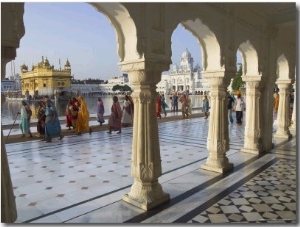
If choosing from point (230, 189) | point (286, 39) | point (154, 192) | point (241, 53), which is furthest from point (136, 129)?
point (286, 39)

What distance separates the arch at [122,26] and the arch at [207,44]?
3.72 ft

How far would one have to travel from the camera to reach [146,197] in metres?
2.70

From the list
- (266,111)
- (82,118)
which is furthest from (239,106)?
(82,118)

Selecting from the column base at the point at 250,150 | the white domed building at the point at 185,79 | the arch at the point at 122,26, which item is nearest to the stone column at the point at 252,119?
the column base at the point at 250,150

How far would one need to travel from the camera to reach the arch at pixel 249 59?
4.53 meters

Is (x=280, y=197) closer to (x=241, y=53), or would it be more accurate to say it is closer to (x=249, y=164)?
(x=249, y=164)

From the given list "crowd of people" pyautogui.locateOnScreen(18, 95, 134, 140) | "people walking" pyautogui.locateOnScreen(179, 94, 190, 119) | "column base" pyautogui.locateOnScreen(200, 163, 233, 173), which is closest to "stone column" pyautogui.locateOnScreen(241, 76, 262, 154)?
"column base" pyautogui.locateOnScreen(200, 163, 233, 173)

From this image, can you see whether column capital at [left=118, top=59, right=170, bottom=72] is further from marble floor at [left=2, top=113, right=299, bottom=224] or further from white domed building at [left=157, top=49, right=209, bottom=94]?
white domed building at [left=157, top=49, right=209, bottom=94]

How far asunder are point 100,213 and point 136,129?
2.87 ft

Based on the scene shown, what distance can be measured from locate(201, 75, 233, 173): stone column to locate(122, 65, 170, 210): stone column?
1302 millimetres

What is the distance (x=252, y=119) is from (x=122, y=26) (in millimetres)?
3300

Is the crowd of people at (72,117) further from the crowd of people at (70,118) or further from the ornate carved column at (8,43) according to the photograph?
the ornate carved column at (8,43)

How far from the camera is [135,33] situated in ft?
8.05

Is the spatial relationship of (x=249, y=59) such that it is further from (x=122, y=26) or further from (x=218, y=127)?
(x=122, y=26)
